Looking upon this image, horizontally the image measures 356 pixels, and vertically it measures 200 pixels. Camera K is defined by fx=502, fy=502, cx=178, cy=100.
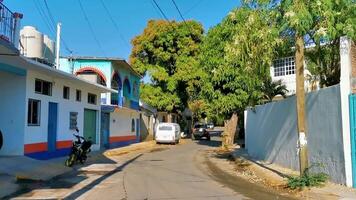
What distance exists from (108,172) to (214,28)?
72.0 ft

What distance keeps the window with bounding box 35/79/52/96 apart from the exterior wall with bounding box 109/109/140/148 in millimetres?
12892

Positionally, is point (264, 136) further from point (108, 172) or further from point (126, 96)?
point (126, 96)

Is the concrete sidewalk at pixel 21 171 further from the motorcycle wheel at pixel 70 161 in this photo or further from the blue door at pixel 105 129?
the blue door at pixel 105 129

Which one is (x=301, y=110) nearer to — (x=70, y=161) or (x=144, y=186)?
(x=144, y=186)

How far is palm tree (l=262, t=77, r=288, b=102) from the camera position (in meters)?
35.4

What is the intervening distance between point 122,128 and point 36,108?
1834cm

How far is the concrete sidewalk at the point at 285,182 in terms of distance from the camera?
12.8m

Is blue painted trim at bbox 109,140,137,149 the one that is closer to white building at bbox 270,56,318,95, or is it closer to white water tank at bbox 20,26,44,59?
white building at bbox 270,56,318,95

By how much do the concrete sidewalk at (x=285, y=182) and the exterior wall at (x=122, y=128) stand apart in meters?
15.5

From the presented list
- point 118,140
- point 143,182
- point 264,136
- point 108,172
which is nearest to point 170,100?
point 118,140

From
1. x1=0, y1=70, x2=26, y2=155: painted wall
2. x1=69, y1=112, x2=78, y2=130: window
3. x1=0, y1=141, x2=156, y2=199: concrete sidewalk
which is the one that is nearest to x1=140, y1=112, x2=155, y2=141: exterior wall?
x1=69, y1=112, x2=78, y2=130: window

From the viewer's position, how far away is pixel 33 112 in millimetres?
22500

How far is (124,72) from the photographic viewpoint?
42438 mm

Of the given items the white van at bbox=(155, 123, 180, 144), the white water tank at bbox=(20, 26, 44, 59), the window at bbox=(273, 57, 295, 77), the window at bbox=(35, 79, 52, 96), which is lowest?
the white van at bbox=(155, 123, 180, 144)
